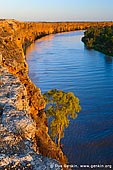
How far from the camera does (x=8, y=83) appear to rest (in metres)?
10.7

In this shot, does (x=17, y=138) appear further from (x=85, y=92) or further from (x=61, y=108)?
(x=85, y=92)

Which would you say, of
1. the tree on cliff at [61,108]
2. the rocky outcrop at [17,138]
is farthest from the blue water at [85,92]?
the rocky outcrop at [17,138]

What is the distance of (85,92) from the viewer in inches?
1123

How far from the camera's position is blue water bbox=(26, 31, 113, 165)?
1669cm

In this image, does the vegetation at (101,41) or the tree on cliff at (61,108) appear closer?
the tree on cliff at (61,108)

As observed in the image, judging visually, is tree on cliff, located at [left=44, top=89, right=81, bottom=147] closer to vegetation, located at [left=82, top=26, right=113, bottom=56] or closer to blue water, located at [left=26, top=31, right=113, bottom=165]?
blue water, located at [left=26, top=31, right=113, bottom=165]

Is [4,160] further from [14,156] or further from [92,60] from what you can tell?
[92,60]

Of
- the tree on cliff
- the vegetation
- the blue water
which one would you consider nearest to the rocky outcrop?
the tree on cliff

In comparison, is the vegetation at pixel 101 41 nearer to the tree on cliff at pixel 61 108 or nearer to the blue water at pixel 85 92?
the blue water at pixel 85 92

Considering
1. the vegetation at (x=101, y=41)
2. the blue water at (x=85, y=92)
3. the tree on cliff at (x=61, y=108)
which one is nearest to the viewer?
the tree on cliff at (x=61, y=108)

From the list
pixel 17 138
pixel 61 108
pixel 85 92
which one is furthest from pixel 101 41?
pixel 17 138

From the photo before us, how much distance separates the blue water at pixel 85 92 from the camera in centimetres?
1669

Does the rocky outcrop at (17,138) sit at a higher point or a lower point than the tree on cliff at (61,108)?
higher

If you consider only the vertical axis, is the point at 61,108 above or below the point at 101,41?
above
